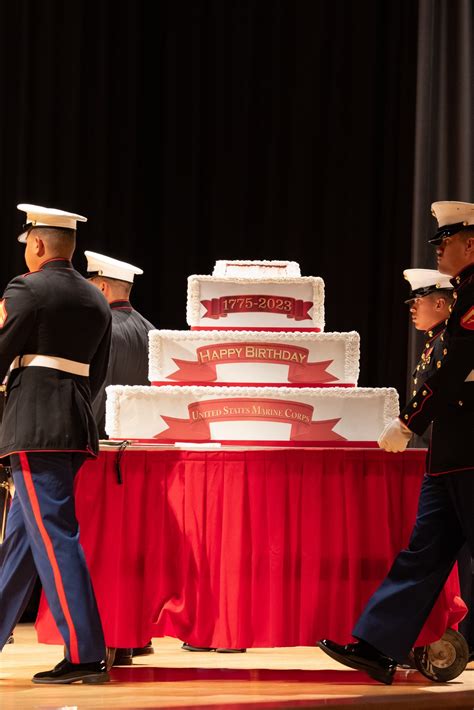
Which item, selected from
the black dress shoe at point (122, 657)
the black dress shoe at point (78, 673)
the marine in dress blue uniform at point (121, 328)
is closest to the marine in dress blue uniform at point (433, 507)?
the black dress shoe at point (78, 673)

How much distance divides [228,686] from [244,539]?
0.46 m

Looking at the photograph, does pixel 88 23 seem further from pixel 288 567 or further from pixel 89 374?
pixel 288 567

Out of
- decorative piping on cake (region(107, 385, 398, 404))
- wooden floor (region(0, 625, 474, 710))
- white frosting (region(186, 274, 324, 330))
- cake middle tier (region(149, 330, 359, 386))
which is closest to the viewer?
wooden floor (region(0, 625, 474, 710))

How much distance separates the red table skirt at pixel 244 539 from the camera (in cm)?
358

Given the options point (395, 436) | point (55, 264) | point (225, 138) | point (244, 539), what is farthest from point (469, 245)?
point (225, 138)

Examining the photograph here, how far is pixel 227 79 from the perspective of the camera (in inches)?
250

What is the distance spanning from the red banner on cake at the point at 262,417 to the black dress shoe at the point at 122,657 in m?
0.76

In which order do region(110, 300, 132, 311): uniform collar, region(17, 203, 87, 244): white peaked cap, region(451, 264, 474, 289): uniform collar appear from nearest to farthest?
region(451, 264, 474, 289): uniform collar → region(17, 203, 87, 244): white peaked cap → region(110, 300, 132, 311): uniform collar

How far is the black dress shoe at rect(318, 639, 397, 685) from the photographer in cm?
337

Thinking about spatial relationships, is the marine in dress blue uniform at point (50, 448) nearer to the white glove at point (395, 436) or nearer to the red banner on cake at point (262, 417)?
the red banner on cake at point (262, 417)

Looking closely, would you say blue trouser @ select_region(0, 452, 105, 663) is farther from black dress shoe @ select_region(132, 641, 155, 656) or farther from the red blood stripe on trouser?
black dress shoe @ select_region(132, 641, 155, 656)

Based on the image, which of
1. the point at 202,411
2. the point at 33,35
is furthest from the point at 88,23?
the point at 202,411

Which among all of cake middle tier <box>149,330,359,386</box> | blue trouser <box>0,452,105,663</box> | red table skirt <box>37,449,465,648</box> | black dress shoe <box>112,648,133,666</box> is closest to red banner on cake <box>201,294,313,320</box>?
cake middle tier <box>149,330,359,386</box>

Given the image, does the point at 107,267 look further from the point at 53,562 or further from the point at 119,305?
the point at 53,562
